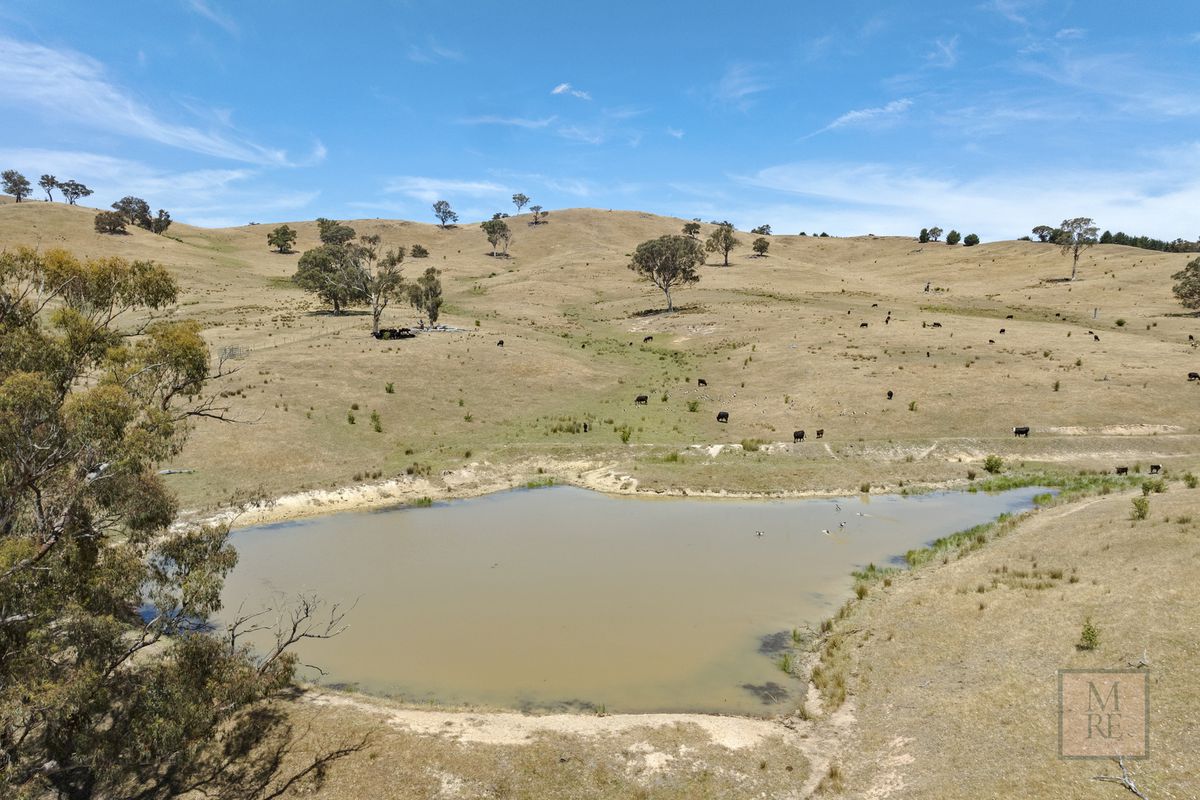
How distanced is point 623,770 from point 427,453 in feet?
113

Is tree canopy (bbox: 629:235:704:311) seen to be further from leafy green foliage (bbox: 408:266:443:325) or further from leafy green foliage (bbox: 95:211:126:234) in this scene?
leafy green foliage (bbox: 95:211:126:234)

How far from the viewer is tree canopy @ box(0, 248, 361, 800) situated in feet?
45.9

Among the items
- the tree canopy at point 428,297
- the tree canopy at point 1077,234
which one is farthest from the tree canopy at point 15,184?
the tree canopy at point 1077,234

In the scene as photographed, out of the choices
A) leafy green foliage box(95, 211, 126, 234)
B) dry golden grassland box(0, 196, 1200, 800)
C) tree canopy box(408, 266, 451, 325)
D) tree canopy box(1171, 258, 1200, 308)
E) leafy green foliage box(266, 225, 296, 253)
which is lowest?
dry golden grassland box(0, 196, 1200, 800)

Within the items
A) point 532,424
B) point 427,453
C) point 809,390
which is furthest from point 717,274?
point 427,453

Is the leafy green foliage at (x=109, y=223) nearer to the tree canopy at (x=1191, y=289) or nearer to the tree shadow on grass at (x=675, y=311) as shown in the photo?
the tree shadow on grass at (x=675, y=311)

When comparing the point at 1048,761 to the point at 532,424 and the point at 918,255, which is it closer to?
the point at 532,424

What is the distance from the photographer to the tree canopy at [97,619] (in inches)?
551

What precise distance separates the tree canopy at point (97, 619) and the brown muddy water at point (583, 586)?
14.2ft

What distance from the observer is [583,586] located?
27.5m

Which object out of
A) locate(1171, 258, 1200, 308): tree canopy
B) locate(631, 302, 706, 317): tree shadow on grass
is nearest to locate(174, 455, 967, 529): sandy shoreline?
locate(631, 302, 706, 317): tree shadow on grass

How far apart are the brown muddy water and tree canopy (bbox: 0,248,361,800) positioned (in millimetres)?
4336

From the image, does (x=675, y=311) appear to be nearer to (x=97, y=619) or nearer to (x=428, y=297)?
(x=428, y=297)

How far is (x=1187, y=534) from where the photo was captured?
22.8 meters
